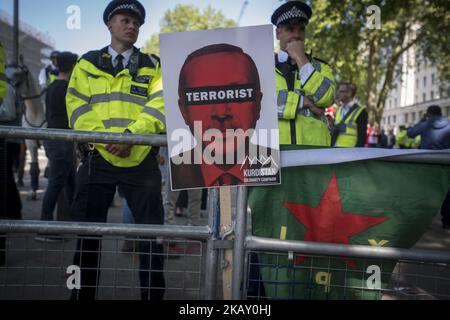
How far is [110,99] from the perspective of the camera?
2.98 meters

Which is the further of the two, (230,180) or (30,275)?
(30,275)

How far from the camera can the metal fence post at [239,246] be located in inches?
81.8

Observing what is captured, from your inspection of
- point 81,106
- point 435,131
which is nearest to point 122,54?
point 81,106

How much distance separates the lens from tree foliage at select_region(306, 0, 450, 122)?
15664 millimetres

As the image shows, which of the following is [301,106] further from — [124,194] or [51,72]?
[51,72]

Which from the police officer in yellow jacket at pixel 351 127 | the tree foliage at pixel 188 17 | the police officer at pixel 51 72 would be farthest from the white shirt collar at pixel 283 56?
the tree foliage at pixel 188 17

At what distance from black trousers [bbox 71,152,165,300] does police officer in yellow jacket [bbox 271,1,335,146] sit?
0.91m

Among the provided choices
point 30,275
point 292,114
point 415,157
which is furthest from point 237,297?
point 30,275

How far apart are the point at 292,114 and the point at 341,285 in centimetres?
107

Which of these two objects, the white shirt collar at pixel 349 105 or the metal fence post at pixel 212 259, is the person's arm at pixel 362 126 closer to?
the white shirt collar at pixel 349 105

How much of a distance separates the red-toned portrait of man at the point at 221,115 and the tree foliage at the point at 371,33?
12.0m

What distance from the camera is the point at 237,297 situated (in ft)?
6.84
